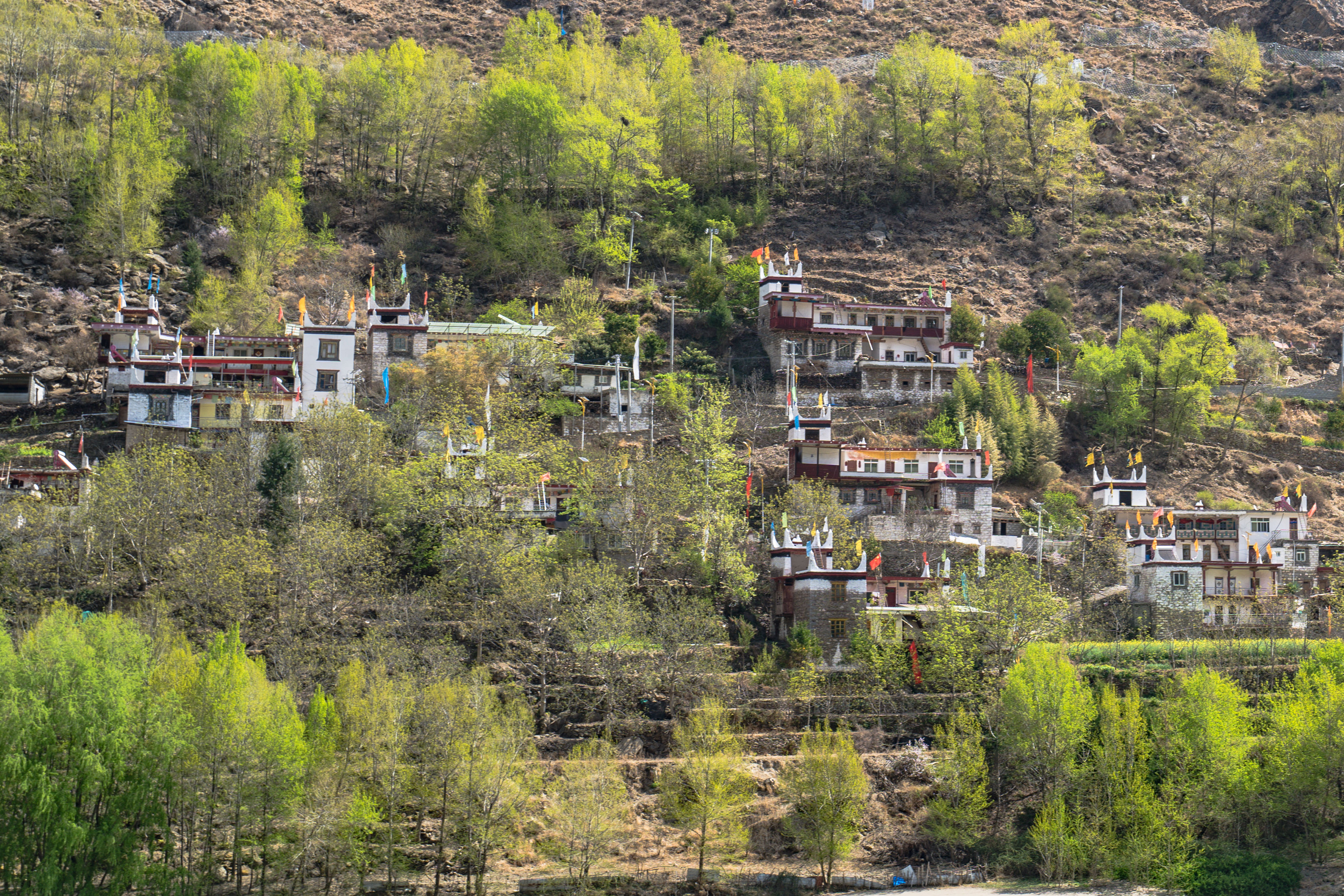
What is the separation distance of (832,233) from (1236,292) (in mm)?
28562

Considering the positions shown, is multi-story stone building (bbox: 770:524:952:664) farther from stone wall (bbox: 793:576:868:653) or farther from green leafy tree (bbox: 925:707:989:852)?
green leafy tree (bbox: 925:707:989:852)

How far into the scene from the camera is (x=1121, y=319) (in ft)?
344

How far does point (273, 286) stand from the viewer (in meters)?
95.8

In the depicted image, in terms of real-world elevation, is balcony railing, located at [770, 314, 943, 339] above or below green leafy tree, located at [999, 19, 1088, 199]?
below

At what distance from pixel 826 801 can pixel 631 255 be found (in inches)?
1905

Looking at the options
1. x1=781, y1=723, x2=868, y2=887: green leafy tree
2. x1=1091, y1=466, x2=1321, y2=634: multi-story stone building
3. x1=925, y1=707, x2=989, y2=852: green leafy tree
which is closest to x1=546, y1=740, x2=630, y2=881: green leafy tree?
x1=781, y1=723, x2=868, y2=887: green leafy tree

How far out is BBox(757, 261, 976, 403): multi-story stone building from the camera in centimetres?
9331

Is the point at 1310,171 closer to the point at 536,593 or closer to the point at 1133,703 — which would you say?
the point at 1133,703

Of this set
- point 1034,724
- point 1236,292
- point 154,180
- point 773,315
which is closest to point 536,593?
point 1034,724

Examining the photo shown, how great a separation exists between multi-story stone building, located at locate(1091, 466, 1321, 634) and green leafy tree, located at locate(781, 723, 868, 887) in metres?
21.4

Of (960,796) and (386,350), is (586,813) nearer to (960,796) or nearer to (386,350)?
(960,796)

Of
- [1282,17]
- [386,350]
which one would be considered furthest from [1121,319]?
[1282,17]

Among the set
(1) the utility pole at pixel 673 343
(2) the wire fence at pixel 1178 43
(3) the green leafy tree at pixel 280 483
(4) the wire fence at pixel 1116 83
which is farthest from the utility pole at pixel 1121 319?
(3) the green leafy tree at pixel 280 483

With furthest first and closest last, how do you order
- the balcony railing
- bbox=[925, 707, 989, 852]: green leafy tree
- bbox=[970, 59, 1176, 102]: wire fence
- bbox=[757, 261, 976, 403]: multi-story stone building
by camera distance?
bbox=[970, 59, 1176, 102]: wire fence
the balcony railing
bbox=[757, 261, 976, 403]: multi-story stone building
bbox=[925, 707, 989, 852]: green leafy tree
